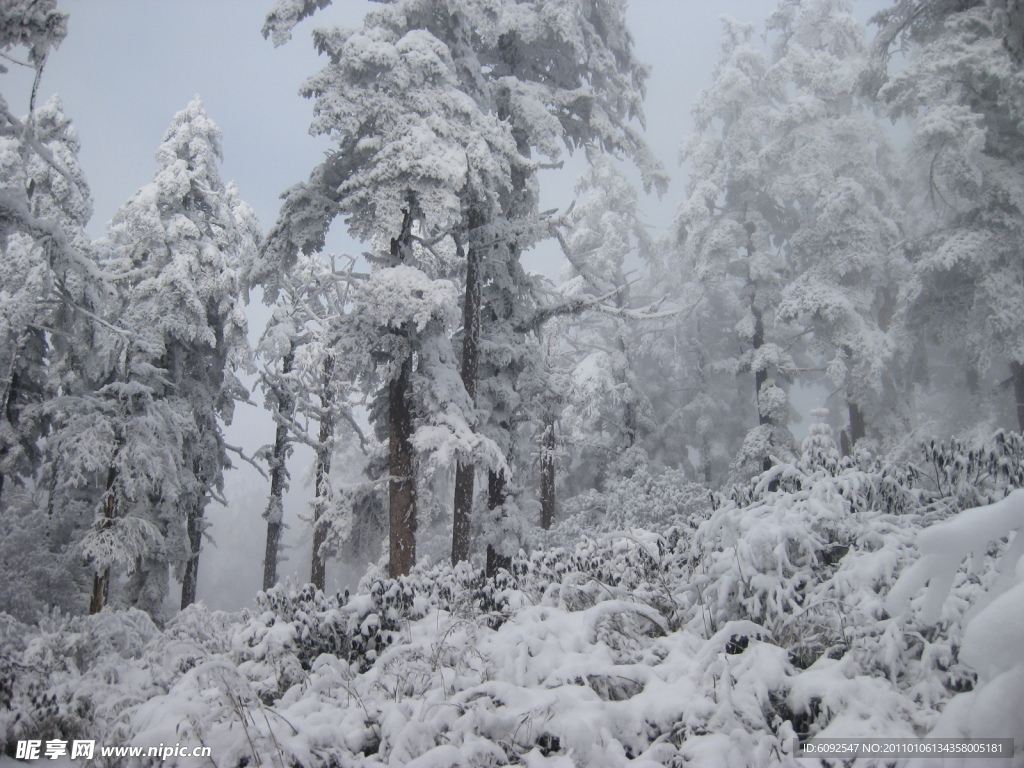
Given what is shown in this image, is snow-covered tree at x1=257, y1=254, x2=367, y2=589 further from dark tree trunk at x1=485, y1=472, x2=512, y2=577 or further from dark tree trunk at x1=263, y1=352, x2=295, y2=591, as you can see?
dark tree trunk at x1=485, y1=472, x2=512, y2=577

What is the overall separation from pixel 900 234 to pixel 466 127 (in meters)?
20.0

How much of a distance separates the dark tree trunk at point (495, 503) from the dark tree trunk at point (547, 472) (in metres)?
7.58

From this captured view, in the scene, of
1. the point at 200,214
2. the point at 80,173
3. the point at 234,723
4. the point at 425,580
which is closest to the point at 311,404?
the point at 200,214

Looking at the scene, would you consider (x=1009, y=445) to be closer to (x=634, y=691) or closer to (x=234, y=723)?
(x=634, y=691)

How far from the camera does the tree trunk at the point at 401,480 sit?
1038 cm

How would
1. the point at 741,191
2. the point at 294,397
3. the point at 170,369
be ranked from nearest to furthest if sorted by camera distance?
1. the point at 170,369
2. the point at 294,397
3. the point at 741,191

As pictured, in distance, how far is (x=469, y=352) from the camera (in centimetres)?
1233

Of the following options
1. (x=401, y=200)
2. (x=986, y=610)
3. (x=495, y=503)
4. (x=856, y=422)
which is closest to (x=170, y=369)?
(x=495, y=503)

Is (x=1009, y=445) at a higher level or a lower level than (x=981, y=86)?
lower

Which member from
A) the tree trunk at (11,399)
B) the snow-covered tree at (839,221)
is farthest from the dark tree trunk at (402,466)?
the tree trunk at (11,399)

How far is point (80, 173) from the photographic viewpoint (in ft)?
57.8

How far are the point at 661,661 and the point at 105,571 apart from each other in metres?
13.1

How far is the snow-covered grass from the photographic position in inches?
104

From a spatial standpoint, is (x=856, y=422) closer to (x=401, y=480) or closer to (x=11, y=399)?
(x=401, y=480)
